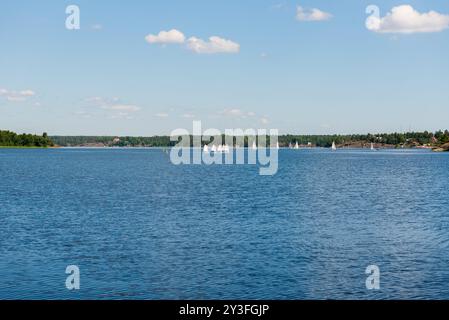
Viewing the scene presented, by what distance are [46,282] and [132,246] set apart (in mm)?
12904

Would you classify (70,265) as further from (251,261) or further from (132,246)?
(251,261)

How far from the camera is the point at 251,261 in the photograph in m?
41.7

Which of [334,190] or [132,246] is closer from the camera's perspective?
[132,246]

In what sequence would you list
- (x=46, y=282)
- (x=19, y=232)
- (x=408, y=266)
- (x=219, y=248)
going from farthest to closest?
1. (x=19, y=232)
2. (x=219, y=248)
3. (x=408, y=266)
4. (x=46, y=282)

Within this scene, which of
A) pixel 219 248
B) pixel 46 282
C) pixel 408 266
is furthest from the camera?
pixel 219 248

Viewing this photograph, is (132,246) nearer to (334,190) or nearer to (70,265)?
(70,265)

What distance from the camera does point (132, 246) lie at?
47969mm
